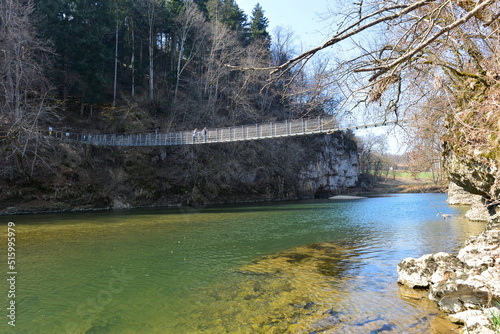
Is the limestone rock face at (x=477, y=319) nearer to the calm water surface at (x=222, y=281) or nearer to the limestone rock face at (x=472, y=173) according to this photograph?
the calm water surface at (x=222, y=281)

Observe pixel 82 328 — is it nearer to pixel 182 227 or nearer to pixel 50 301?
pixel 50 301

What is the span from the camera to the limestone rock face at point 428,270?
4.52 meters

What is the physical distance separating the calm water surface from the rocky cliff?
7.63 meters

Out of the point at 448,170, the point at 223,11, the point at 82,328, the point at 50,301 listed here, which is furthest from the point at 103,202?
the point at 223,11

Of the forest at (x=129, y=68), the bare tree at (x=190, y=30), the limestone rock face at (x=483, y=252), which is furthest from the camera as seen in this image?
the bare tree at (x=190, y=30)

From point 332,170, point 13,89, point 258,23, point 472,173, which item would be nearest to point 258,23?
point 258,23

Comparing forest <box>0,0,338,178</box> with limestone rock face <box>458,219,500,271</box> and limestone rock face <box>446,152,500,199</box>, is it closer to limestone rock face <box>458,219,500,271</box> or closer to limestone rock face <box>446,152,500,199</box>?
limestone rock face <box>446,152,500,199</box>

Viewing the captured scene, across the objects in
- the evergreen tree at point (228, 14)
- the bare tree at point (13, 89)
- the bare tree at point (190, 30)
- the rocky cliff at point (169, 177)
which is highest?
the evergreen tree at point (228, 14)

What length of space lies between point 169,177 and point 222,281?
17812 mm

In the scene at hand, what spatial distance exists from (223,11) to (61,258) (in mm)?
31327

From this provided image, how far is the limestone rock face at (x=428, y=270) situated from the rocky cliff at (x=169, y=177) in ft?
58.5

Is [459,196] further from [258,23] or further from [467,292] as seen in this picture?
[258,23]

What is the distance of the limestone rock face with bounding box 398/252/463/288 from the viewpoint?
178 inches

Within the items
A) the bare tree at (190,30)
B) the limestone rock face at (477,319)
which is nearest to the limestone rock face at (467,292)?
the limestone rock face at (477,319)
